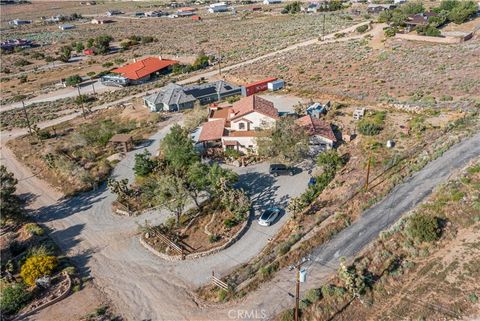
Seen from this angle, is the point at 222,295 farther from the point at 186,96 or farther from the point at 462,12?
the point at 462,12

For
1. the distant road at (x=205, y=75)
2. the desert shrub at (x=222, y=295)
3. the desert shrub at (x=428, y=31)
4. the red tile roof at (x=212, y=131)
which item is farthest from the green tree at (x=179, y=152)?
the desert shrub at (x=428, y=31)

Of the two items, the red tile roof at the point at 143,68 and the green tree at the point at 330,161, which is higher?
the red tile roof at the point at 143,68

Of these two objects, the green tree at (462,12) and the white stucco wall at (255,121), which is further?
the green tree at (462,12)

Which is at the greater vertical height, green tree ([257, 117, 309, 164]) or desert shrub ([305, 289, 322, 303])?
green tree ([257, 117, 309, 164])

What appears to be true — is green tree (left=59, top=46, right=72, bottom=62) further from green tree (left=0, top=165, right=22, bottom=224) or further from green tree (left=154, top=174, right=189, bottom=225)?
green tree (left=154, top=174, right=189, bottom=225)

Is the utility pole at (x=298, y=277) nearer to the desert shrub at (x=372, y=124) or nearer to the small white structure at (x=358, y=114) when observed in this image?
the desert shrub at (x=372, y=124)

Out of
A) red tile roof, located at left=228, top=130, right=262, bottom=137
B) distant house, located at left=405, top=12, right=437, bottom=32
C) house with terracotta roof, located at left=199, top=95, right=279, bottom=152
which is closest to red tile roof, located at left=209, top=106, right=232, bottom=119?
house with terracotta roof, located at left=199, top=95, right=279, bottom=152

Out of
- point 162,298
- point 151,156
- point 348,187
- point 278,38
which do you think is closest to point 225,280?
point 162,298
